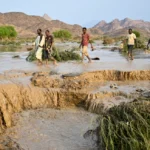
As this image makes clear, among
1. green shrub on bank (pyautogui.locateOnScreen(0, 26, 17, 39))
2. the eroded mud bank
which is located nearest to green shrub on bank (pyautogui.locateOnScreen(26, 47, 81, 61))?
the eroded mud bank

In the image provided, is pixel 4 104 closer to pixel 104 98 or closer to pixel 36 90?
pixel 36 90

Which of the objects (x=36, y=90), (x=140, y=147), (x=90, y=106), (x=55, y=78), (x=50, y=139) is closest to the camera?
(x=140, y=147)

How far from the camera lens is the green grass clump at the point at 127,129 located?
486 centimetres

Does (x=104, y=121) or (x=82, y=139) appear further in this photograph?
(x=82, y=139)

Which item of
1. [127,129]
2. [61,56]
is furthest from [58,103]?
[61,56]

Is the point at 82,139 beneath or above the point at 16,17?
beneath

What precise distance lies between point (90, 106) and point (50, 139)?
224 centimetres

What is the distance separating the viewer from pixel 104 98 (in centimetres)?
862

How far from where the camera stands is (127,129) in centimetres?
503

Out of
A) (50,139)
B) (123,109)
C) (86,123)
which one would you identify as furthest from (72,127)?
(123,109)

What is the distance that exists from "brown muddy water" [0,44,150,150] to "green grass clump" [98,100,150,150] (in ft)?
2.50

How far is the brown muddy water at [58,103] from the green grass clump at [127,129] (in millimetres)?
763

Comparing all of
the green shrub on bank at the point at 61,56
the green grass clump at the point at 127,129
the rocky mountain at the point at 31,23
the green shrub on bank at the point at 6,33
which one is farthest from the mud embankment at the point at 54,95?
the rocky mountain at the point at 31,23

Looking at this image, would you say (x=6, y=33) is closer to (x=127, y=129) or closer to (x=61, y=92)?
(x=61, y=92)
